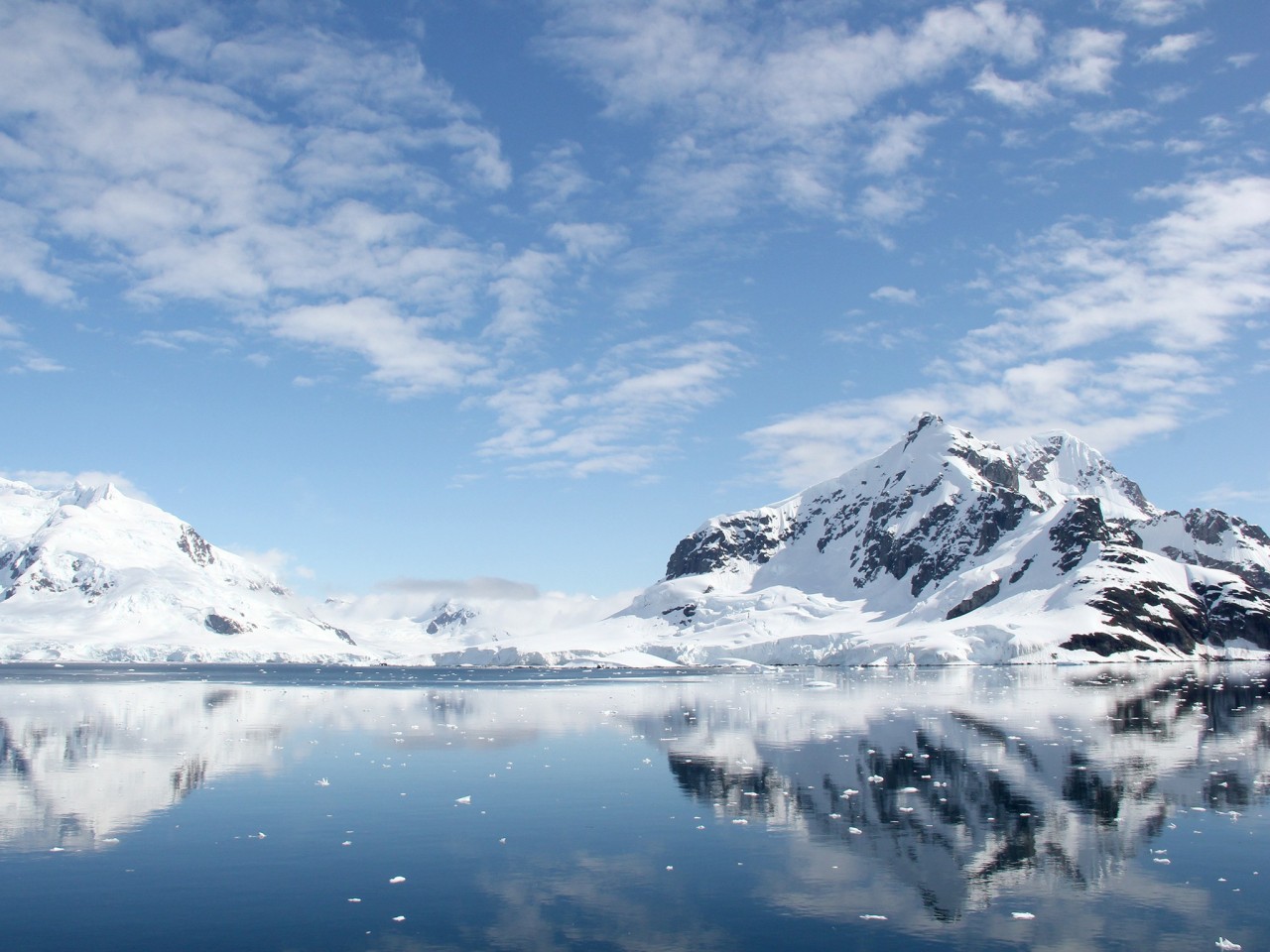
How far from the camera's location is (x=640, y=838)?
89.7 feet

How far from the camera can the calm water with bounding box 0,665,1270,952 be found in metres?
19.4

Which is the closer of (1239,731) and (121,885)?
(121,885)

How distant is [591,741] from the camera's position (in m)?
51.0

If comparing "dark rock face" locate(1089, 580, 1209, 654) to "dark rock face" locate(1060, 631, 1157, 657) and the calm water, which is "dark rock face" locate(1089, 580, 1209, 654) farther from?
the calm water

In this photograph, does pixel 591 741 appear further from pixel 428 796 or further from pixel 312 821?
pixel 312 821

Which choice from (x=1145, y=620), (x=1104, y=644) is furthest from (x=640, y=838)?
(x=1145, y=620)

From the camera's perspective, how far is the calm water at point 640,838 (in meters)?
19.4

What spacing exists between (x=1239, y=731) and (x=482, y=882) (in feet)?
149

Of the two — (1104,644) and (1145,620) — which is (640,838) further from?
(1145,620)

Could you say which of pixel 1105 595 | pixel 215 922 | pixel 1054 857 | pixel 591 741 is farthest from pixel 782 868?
pixel 1105 595

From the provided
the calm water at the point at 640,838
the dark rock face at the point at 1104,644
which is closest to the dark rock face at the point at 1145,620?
the dark rock face at the point at 1104,644

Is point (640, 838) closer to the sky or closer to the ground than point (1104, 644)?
closer to the ground

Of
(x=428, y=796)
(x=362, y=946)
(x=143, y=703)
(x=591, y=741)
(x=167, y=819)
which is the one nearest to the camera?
(x=362, y=946)

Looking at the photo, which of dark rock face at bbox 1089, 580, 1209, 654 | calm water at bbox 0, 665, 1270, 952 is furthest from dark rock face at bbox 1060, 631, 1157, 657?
calm water at bbox 0, 665, 1270, 952
